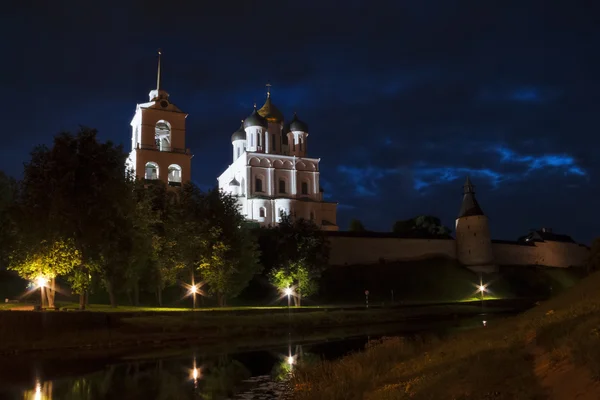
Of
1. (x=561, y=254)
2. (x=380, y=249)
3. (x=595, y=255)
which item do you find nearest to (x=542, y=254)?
(x=561, y=254)

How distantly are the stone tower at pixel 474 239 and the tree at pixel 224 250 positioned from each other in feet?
108

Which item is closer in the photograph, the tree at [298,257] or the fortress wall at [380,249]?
the tree at [298,257]

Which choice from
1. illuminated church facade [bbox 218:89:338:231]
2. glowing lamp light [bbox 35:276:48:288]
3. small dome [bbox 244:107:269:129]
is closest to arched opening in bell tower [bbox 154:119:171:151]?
illuminated church facade [bbox 218:89:338:231]

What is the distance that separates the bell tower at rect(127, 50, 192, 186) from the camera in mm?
60531

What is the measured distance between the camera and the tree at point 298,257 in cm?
4784

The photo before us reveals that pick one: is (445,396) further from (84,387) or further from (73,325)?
(73,325)

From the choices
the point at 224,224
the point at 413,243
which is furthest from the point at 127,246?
the point at 413,243

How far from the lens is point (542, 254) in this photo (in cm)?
7469

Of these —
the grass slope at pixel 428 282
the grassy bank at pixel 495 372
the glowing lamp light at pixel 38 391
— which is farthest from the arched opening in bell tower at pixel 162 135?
the grassy bank at pixel 495 372

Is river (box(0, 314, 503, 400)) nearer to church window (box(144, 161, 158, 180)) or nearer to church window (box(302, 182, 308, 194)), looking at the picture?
church window (box(144, 161, 158, 180))

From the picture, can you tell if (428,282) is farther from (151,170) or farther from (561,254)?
(151,170)

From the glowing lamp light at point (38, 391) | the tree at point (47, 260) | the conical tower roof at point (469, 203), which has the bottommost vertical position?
the glowing lamp light at point (38, 391)

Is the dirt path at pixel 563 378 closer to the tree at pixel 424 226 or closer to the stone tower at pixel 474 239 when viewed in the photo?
the stone tower at pixel 474 239

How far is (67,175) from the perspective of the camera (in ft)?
101
